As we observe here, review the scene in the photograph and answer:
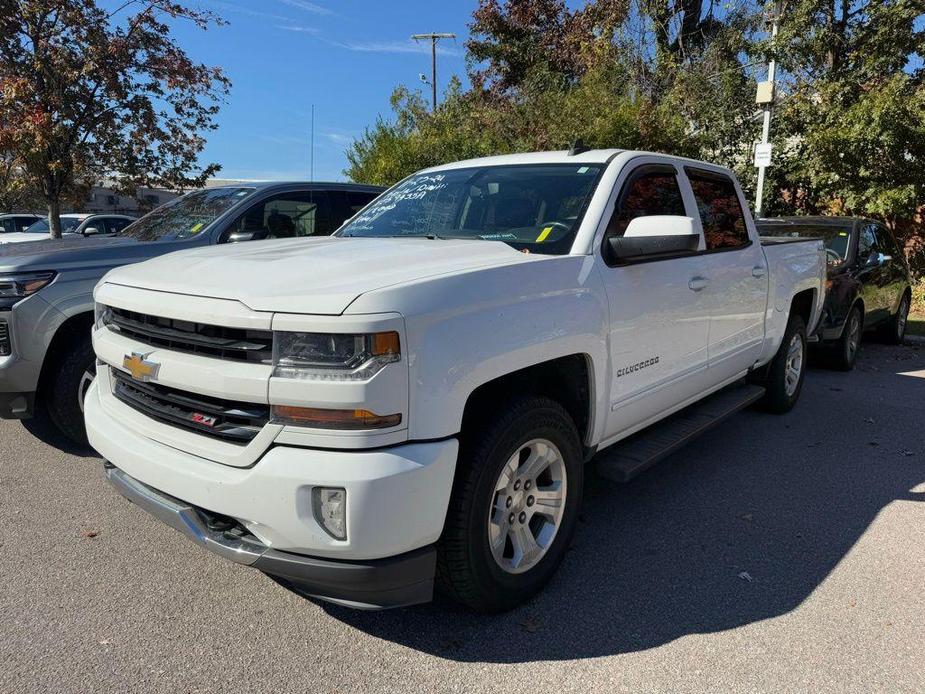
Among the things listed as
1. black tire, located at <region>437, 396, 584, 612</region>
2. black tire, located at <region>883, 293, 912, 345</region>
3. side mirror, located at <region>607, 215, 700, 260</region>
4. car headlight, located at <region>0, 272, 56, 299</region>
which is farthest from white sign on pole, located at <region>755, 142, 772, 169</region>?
car headlight, located at <region>0, 272, 56, 299</region>

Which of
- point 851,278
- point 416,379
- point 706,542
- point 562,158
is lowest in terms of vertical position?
point 706,542

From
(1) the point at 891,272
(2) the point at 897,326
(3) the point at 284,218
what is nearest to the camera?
(3) the point at 284,218

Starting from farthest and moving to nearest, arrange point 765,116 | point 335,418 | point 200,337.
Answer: point 765,116
point 200,337
point 335,418

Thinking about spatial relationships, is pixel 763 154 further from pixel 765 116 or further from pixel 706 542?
pixel 706 542

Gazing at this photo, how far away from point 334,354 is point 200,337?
0.59m

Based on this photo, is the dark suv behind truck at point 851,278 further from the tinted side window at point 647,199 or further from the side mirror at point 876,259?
the tinted side window at point 647,199

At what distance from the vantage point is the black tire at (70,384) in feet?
14.1

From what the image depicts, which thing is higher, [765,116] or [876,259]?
[765,116]

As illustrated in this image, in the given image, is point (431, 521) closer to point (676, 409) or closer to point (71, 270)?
point (676, 409)

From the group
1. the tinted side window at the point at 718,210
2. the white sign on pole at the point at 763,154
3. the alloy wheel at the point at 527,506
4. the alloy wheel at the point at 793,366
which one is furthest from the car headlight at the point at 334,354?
the white sign on pole at the point at 763,154

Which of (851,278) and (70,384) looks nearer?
(70,384)

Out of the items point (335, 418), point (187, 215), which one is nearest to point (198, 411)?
point (335, 418)

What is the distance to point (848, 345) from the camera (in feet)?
24.7

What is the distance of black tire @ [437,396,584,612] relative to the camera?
7.97 ft
